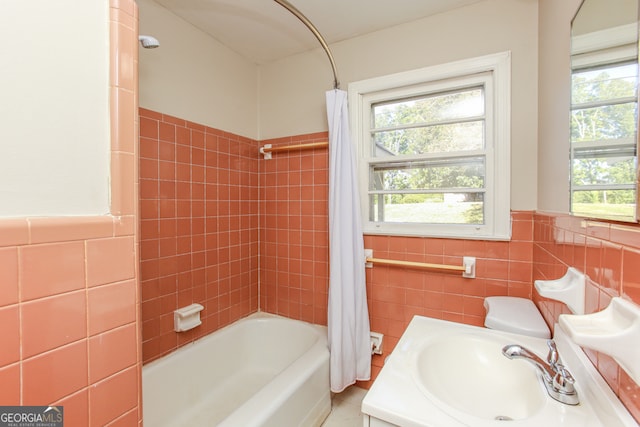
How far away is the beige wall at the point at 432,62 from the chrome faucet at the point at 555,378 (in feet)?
2.97

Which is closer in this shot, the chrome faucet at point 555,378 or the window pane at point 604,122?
the window pane at point 604,122

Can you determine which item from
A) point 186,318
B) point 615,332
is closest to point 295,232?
point 186,318

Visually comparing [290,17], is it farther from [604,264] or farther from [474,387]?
[474,387]

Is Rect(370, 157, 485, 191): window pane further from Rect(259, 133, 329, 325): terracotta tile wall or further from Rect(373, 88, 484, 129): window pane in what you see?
Rect(259, 133, 329, 325): terracotta tile wall

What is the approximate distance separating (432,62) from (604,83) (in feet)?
3.50

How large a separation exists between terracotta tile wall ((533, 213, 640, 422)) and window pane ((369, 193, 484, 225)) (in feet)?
1.89

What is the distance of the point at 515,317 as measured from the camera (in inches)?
47.0

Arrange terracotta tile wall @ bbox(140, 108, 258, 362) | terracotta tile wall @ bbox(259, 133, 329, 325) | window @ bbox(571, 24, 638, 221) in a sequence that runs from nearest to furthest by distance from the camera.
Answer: window @ bbox(571, 24, 638, 221) < terracotta tile wall @ bbox(140, 108, 258, 362) < terracotta tile wall @ bbox(259, 133, 329, 325)

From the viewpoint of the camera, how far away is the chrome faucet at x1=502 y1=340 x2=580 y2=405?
0.71 metres

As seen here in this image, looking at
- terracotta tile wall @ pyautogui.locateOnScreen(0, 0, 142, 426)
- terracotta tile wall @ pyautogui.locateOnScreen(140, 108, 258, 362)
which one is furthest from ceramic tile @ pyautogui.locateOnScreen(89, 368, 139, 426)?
terracotta tile wall @ pyautogui.locateOnScreen(140, 108, 258, 362)

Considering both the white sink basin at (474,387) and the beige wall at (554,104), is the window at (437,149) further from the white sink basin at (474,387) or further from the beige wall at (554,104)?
the white sink basin at (474,387)

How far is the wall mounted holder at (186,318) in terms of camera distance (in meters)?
1.62

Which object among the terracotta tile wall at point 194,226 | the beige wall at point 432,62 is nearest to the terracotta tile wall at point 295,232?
the terracotta tile wall at point 194,226

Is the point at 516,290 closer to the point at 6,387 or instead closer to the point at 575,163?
the point at 575,163
